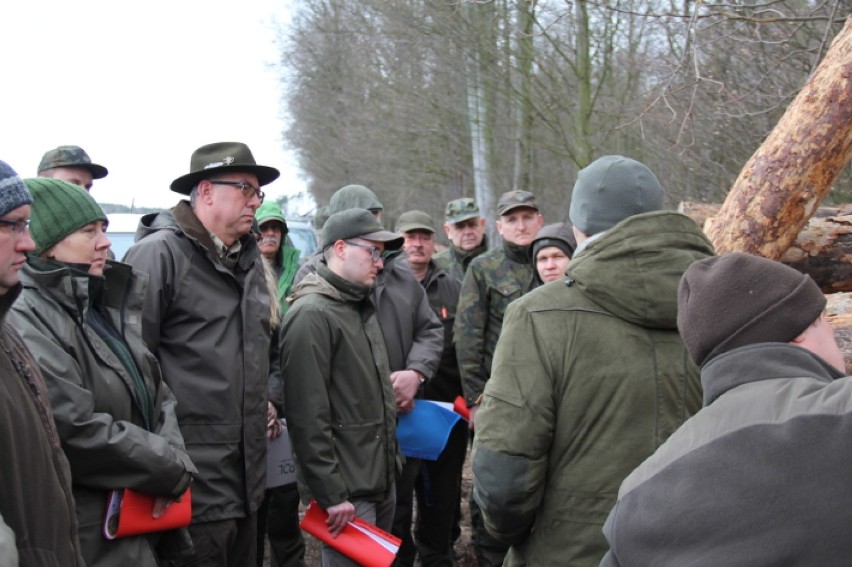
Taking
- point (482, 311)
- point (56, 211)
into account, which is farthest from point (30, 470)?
point (482, 311)

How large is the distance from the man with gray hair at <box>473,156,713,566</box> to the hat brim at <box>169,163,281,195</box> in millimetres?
1722

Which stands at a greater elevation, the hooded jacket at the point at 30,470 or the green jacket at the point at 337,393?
the hooded jacket at the point at 30,470

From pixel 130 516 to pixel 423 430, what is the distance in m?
2.20

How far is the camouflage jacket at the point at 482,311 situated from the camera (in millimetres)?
5324

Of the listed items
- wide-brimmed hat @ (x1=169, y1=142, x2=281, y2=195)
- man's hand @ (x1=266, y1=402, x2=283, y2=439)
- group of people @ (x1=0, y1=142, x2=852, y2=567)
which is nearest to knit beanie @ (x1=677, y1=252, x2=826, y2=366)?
group of people @ (x1=0, y1=142, x2=852, y2=567)

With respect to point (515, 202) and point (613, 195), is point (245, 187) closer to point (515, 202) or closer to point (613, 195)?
point (613, 195)

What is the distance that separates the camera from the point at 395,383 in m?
4.74

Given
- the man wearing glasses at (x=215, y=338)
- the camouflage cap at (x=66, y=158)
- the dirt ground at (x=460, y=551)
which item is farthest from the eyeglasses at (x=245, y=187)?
the dirt ground at (x=460, y=551)

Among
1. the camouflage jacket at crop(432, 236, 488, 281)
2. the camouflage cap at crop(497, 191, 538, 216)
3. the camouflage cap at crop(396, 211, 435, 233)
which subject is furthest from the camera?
the camouflage jacket at crop(432, 236, 488, 281)

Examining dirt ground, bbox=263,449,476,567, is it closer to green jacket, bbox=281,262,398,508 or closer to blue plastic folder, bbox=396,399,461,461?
blue plastic folder, bbox=396,399,461,461

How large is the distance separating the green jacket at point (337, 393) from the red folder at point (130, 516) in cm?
102

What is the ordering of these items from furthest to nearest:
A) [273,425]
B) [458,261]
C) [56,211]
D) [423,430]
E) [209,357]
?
1. [458,261]
2. [423,430]
3. [273,425]
4. [209,357]
5. [56,211]

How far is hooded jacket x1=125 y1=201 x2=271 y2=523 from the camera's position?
3566 millimetres

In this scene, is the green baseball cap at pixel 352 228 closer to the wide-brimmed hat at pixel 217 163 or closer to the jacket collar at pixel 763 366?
the wide-brimmed hat at pixel 217 163
